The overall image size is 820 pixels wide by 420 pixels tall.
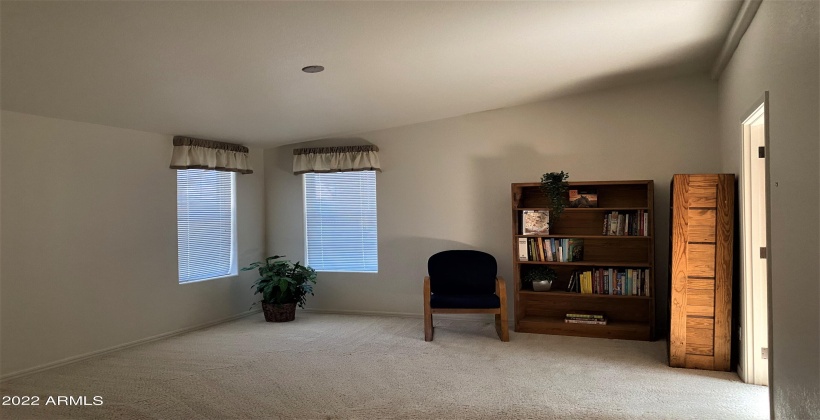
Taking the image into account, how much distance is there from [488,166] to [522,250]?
1014mm

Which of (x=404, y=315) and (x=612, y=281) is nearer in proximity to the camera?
(x=612, y=281)

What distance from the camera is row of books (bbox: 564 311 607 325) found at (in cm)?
535

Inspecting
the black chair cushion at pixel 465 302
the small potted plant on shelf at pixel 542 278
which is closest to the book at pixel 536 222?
the small potted plant on shelf at pixel 542 278

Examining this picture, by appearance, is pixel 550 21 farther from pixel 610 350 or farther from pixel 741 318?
pixel 610 350

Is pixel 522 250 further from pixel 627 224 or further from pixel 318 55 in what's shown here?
pixel 318 55

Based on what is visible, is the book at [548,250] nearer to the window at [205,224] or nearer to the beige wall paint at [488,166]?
the beige wall paint at [488,166]

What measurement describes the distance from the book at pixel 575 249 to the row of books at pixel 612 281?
0.15m

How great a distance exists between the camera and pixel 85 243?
4746mm

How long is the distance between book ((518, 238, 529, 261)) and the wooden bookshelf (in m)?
0.03

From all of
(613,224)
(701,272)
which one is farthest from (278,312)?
(701,272)

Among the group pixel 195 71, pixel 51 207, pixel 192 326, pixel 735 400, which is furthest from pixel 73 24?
pixel 735 400

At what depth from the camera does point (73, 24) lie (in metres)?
2.85

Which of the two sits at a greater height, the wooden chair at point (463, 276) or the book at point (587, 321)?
the wooden chair at point (463, 276)

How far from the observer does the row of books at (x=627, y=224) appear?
518 cm
